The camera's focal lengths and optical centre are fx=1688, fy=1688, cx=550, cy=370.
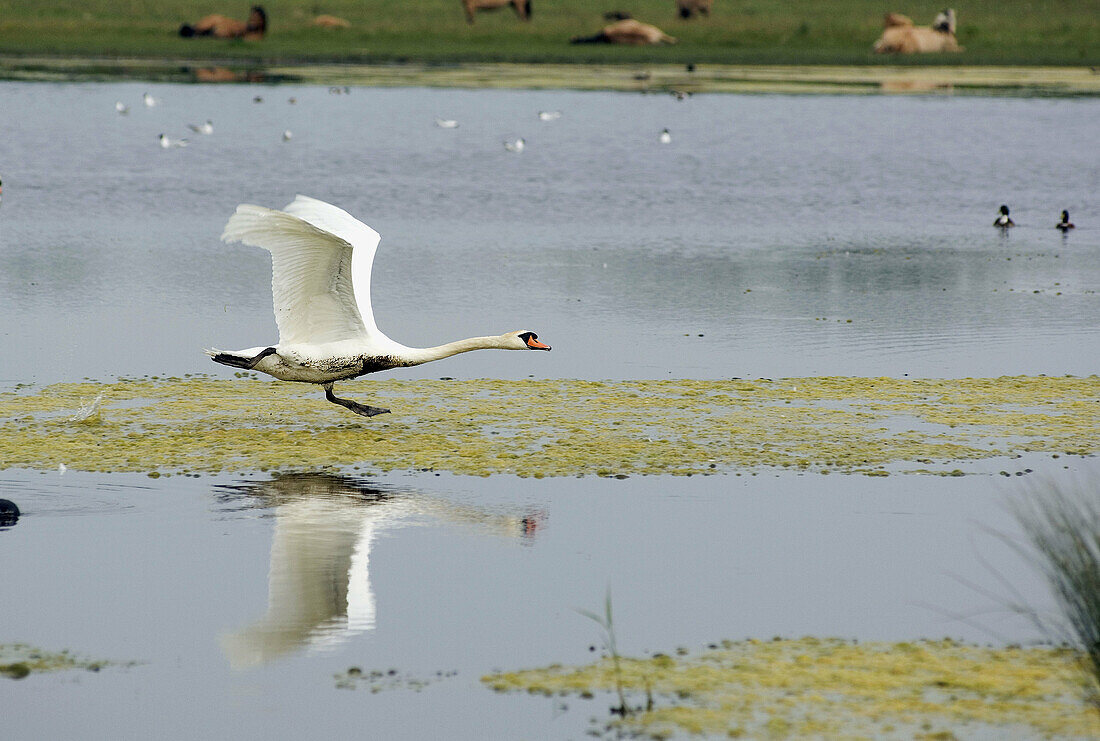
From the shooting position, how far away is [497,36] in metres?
68.4

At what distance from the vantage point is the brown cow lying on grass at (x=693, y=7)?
75000 mm

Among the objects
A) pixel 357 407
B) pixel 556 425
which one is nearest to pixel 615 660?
pixel 556 425

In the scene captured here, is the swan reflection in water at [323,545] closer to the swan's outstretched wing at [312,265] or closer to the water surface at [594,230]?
the swan's outstretched wing at [312,265]

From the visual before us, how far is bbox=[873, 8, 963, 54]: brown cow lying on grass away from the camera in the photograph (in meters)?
66.9

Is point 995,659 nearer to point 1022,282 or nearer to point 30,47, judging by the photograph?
point 1022,282

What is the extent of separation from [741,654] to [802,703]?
733 millimetres

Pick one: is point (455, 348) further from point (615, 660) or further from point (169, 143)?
point (169, 143)

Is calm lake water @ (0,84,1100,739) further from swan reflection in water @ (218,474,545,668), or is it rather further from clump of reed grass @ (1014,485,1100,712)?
clump of reed grass @ (1014,485,1100,712)

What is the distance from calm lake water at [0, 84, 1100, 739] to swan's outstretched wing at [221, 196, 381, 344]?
183 centimetres

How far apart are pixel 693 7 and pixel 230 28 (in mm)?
20834

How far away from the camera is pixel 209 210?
94.1ft

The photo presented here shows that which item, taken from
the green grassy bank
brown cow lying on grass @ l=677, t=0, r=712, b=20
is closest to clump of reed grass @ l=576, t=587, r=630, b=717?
the green grassy bank

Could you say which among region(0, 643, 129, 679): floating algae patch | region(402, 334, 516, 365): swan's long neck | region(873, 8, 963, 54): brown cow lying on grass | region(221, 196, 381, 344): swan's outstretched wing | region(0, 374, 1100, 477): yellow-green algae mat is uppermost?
region(873, 8, 963, 54): brown cow lying on grass

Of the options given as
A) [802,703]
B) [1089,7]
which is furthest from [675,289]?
[1089,7]
